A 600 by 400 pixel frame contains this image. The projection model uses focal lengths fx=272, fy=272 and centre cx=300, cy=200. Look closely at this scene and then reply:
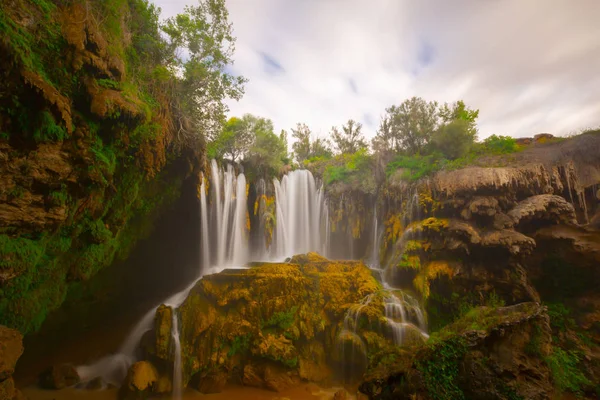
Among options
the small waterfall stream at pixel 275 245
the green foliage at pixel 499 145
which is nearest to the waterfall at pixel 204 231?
the small waterfall stream at pixel 275 245

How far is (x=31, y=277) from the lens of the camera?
279 inches

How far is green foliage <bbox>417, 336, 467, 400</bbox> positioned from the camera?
17.2ft

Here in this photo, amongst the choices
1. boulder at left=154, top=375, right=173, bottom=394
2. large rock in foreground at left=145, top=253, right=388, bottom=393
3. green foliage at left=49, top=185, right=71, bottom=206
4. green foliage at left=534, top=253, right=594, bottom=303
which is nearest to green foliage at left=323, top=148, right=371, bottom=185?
large rock in foreground at left=145, top=253, right=388, bottom=393

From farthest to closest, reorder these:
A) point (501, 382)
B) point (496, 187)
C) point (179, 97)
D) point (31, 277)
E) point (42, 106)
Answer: point (496, 187) → point (179, 97) → point (31, 277) → point (42, 106) → point (501, 382)

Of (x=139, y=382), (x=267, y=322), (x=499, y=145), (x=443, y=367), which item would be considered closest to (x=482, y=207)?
(x=499, y=145)

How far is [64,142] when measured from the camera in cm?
673

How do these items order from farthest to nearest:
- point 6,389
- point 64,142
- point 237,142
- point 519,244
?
point 237,142 < point 519,244 < point 64,142 < point 6,389

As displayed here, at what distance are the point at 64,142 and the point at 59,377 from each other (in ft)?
27.9

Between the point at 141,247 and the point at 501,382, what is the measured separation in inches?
585

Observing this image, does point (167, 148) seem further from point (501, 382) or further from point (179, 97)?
point (501, 382)

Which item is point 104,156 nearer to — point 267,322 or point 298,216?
point 267,322

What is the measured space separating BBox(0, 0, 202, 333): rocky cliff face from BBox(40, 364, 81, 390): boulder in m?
3.42

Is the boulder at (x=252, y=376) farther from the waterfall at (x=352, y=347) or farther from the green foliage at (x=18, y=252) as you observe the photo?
the green foliage at (x=18, y=252)

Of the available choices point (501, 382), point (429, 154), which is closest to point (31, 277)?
point (501, 382)
